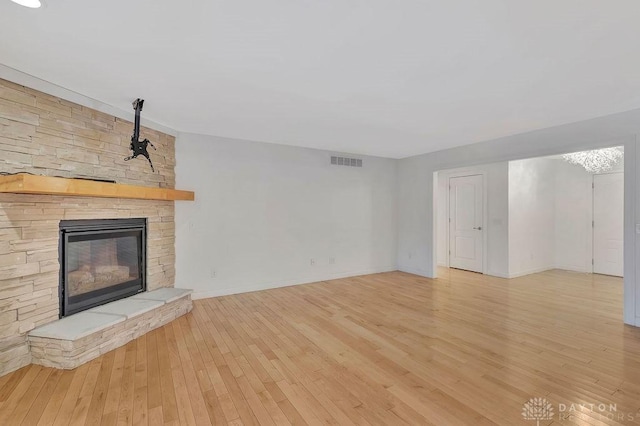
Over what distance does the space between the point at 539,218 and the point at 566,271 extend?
4.38 ft

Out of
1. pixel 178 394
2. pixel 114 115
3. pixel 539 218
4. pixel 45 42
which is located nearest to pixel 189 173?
pixel 114 115

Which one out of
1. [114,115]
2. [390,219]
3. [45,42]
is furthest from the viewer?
[390,219]

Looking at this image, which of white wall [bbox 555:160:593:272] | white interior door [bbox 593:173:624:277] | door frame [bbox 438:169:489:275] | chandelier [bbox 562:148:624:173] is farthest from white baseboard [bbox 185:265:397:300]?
white interior door [bbox 593:173:624:277]

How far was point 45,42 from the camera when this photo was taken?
2.07 metres

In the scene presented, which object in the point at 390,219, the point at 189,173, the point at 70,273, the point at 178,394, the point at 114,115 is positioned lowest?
the point at 178,394

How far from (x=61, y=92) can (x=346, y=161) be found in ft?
14.1

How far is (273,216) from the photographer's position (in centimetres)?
506

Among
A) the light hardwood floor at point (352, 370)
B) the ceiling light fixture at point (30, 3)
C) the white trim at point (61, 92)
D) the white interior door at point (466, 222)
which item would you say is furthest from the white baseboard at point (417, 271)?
the ceiling light fixture at point (30, 3)

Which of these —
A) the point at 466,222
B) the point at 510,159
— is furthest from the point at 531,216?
the point at 510,159

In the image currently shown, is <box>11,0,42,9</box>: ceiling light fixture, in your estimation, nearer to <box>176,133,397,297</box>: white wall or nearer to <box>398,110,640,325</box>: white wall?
<box>176,133,397,297</box>: white wall

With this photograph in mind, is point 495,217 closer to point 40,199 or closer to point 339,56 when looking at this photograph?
point 339,56

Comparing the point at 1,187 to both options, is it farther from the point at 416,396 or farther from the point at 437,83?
the point at 437,83

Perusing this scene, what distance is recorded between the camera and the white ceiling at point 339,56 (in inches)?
68.0

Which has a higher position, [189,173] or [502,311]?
[189,173]
